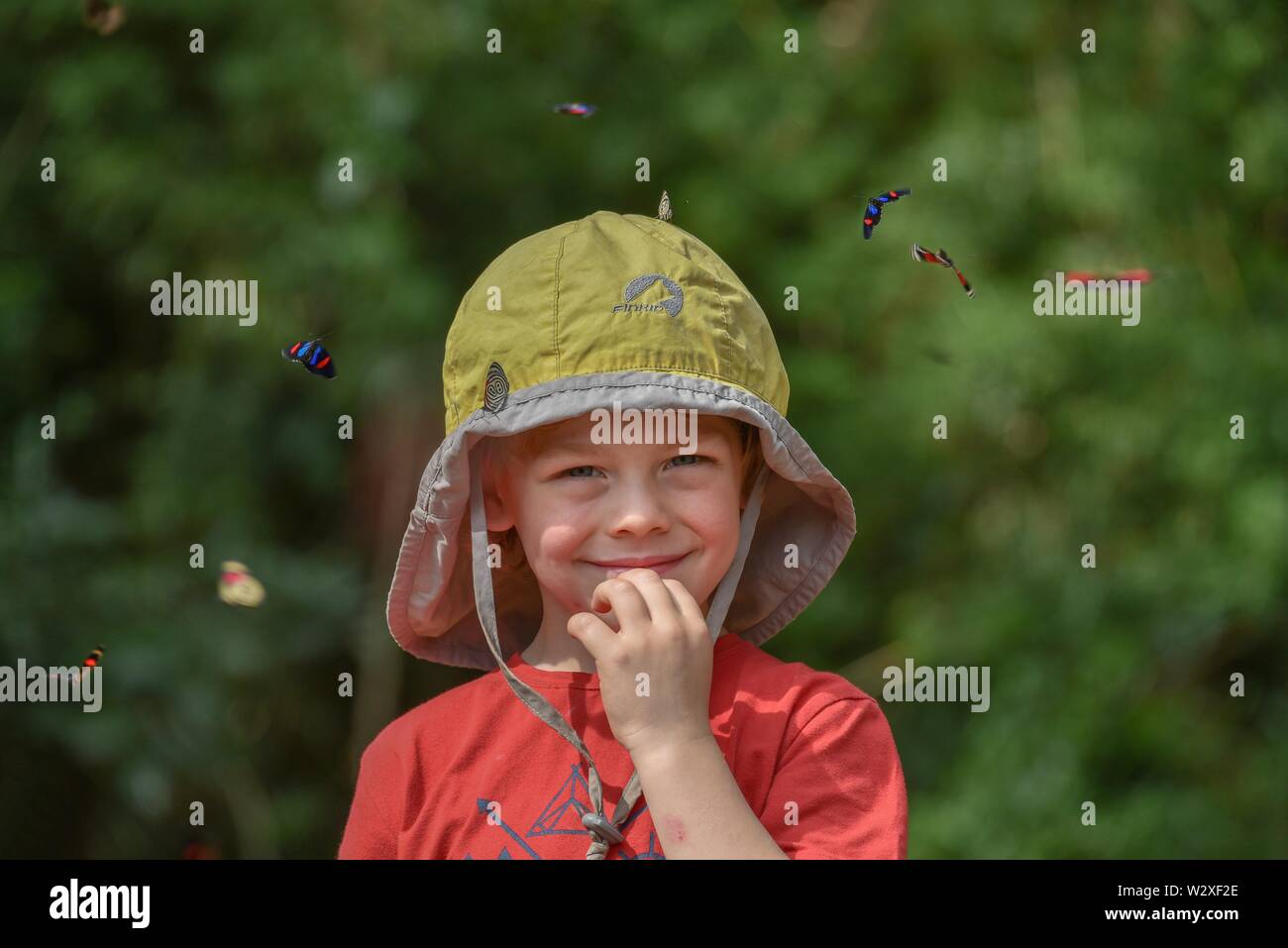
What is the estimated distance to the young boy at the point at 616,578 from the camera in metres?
1.34

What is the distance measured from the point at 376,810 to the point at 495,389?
0.43 metres

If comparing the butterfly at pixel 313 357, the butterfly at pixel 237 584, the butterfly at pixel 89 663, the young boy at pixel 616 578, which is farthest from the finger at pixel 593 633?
the butterfly at pixel 89 663

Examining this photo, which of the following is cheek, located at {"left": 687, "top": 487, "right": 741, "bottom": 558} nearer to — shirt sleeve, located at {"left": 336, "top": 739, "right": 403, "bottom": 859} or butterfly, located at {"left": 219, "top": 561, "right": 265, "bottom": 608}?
shirt sleeve, located at {"left": 336, "top": 739, "right": 403, "bottom": 859}

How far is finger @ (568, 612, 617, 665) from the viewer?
4.37ft

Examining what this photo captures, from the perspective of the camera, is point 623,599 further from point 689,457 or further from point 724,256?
point 724,256

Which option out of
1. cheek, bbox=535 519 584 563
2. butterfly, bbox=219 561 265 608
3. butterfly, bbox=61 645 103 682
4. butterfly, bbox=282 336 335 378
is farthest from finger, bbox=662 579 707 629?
butterfly, bbox=61 645 103 682

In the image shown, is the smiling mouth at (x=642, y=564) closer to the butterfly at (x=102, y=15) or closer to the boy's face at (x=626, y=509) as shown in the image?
the boy's face at (x=626, y=509)

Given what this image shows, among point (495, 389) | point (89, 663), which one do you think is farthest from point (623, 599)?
point (89, 663)

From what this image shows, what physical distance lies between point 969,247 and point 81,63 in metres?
2.06

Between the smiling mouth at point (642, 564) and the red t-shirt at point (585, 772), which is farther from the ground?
the smiling mouth at point (642, 564)

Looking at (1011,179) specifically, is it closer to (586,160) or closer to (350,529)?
(586,160)

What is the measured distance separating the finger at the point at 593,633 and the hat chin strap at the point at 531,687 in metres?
0.10

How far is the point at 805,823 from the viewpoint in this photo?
1.35 metres

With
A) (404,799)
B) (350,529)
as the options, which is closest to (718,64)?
(350,529)
